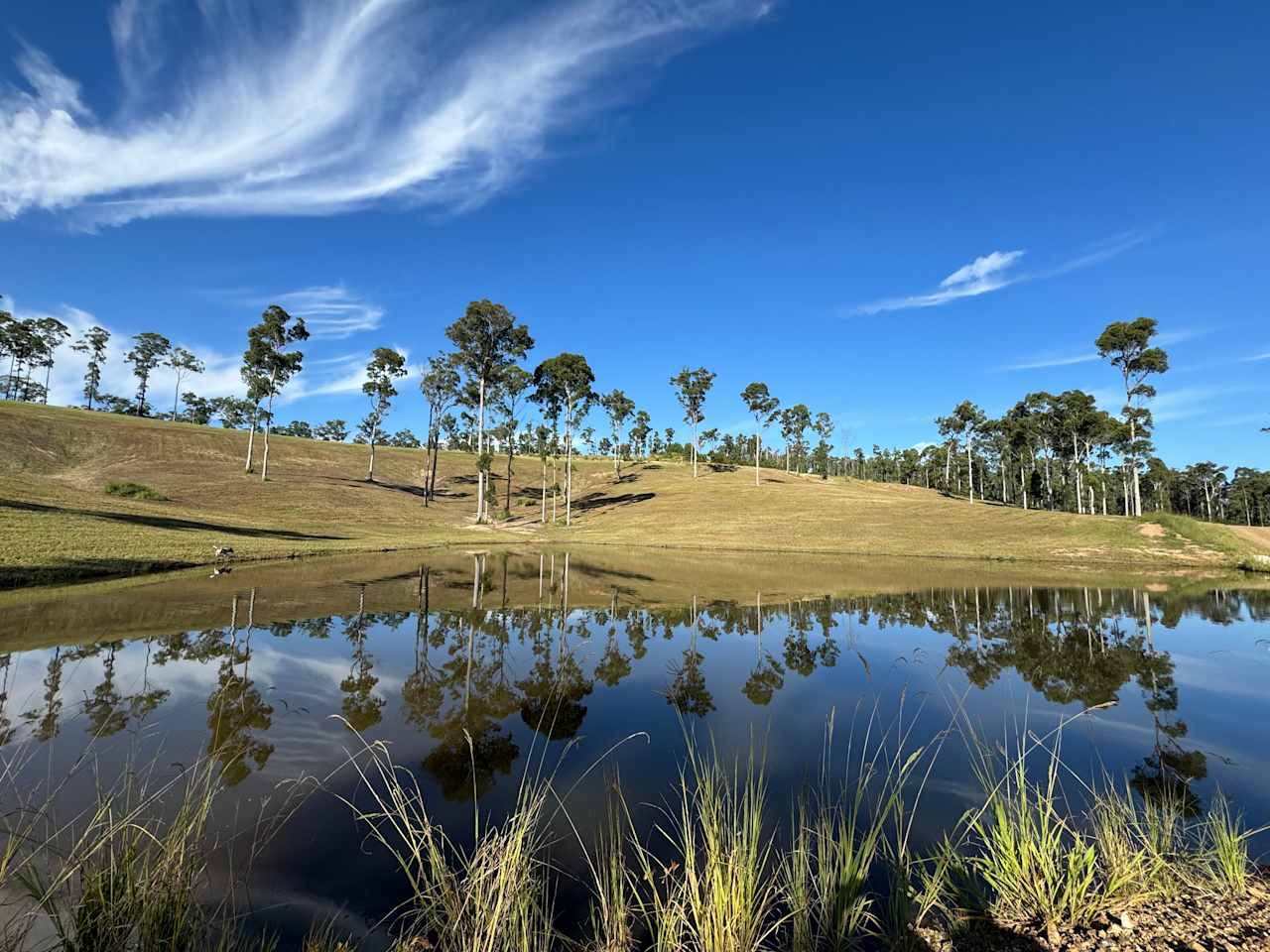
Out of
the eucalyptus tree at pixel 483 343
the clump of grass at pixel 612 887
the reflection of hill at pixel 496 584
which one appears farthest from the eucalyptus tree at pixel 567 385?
the clump of grass at pixel 612 887

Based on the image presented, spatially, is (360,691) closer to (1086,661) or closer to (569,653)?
(569,653)

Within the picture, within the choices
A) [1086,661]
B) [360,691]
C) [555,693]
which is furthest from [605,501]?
[360,691]

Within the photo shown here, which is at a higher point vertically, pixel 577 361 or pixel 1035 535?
pixel 577 361

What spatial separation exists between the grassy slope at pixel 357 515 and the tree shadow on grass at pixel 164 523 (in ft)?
0.75

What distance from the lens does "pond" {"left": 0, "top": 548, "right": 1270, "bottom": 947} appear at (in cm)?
595

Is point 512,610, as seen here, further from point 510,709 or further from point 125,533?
point 125,533

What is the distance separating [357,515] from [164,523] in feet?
69.6

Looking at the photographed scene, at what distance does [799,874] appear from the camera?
3.52 m

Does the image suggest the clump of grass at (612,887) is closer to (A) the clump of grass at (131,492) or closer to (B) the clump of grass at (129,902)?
(B) the clump of grass at (129,902)

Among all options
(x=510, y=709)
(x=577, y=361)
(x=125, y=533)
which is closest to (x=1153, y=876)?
(x=510, y=709)

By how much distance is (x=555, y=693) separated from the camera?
988 cm

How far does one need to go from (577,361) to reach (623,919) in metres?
59.6

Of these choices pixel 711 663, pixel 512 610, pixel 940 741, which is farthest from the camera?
pixel 512 610

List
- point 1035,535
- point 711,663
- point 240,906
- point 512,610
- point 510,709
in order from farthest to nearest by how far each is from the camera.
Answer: point 1035,535 < point 512,610 < point 711,663 < point 510,709 < point 240,906
